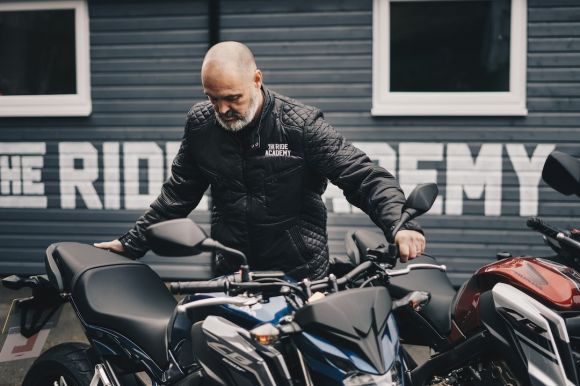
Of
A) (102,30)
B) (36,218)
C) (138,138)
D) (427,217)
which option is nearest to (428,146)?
(427,217)

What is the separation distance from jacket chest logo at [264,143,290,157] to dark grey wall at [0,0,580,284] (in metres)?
3.63

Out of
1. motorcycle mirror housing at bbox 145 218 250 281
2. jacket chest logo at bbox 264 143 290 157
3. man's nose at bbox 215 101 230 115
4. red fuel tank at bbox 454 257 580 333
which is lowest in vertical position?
red fuel tank at bbox 454 257 580 333

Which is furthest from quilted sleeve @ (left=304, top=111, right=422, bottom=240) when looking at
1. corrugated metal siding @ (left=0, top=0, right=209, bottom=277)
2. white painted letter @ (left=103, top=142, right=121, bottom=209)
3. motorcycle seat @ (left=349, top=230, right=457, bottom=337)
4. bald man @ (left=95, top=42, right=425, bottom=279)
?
white painted letter @ (left=103, top=142, right=121, bottom=209)

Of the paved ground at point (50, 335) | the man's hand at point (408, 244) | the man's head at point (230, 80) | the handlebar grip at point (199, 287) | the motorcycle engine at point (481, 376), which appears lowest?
the paved ground at point (50, 335)

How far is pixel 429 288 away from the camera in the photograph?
389 centimetres

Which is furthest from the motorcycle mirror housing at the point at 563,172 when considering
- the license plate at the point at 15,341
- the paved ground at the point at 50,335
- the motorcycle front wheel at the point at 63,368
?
the paved ground at the point at 50,335

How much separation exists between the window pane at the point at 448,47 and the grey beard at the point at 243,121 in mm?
3904

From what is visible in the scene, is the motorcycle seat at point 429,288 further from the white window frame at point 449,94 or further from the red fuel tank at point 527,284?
the white window frame at point 449,94

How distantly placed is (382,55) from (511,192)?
167 centimetres

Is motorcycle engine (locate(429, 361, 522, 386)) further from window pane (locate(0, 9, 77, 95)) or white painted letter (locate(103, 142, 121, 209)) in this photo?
window pane (locate(0, 9, 77, 95))

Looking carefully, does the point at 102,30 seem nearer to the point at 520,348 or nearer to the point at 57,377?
the point at 57,377

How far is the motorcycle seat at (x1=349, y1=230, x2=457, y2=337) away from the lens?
372 cm

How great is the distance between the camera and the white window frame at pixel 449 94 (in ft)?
22.3

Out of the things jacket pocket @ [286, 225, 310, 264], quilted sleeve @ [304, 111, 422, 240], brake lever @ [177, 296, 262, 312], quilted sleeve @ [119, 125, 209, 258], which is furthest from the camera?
quilted sleeve @ [119, 125, 209, 258]
